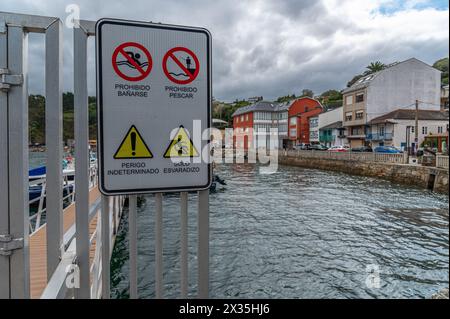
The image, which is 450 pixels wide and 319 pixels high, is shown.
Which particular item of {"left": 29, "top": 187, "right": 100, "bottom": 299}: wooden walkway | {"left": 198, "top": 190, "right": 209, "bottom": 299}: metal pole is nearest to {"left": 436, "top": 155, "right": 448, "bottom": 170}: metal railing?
{"left": 29, "top": 187, "right": 100, "bottom": 299}: wooden walkway

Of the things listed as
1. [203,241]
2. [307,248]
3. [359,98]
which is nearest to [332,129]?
[359,98]

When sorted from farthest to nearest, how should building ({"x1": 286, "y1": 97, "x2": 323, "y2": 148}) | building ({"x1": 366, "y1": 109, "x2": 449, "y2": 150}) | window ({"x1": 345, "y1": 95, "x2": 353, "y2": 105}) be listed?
building ({"x1": 286, "y1": 97, "x2": 323, "y2": 148})
window ({"x1": 345, "y1": 95, "x2": 353, "y2": 105})
building ({"x1": 366, "y1": 109, "x2": 449, "y2": 150})

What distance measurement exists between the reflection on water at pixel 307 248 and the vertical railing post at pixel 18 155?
414 centimetres

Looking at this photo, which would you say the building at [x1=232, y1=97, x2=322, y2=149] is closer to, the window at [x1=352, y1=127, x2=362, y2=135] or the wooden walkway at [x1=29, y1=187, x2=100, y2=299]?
the window at [x1=352, y1=127, x2=362, y2=135]


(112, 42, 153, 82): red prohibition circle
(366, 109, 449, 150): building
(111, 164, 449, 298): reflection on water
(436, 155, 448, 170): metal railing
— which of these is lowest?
(111, 164, 449, 298): reflection on water

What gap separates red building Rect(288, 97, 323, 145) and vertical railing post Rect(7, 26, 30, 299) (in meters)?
53.0

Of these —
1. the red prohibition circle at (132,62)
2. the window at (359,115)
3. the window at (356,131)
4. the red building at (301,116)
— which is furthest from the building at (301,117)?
the red prohibition circle at (132,62)

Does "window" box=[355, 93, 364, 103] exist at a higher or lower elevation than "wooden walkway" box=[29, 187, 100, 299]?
higher

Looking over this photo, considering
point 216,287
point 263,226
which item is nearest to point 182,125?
point 216,287

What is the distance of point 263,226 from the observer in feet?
34.5

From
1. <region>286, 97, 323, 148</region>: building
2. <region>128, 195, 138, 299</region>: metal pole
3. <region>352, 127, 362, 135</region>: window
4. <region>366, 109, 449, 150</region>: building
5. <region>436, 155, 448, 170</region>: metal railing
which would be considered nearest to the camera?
<region>128, 195, 138, 299</region>: metal pole

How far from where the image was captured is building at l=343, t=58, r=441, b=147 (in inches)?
1480
